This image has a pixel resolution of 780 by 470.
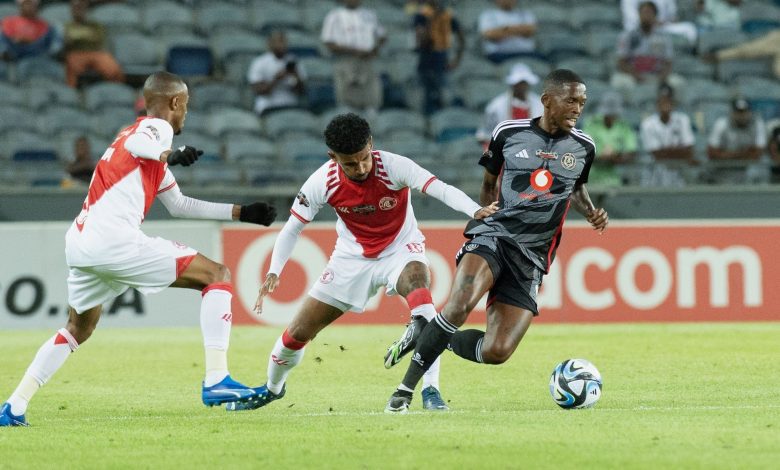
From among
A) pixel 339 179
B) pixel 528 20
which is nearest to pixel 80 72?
pixel 528 20

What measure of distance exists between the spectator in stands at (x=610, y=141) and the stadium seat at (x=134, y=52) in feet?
20.6

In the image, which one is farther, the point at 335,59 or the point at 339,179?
the point at 335,59

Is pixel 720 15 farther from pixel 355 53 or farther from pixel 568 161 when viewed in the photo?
pixel 568 161

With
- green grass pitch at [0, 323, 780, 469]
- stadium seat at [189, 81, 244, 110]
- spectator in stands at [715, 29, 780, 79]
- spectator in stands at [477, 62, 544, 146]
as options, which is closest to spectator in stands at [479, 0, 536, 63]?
spectator in stands at [477, 62, 544, 146]

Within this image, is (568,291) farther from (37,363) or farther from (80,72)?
(37,363)

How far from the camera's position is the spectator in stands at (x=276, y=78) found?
61.9 ft

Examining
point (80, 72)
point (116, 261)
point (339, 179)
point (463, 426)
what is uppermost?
point (80, 72)

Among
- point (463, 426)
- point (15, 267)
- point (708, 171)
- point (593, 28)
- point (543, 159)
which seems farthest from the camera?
point (593, 28)

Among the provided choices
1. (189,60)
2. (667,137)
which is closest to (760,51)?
(667,137)

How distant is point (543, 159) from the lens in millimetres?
9562

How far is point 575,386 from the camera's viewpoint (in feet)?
30.0

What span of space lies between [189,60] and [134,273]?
1145cm

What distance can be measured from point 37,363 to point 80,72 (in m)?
10.8

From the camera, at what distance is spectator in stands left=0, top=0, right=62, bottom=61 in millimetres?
18891
